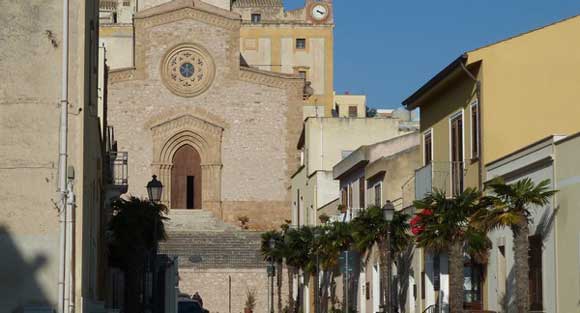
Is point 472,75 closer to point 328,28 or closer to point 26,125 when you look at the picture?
point 26,125

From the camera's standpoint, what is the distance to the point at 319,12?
107 meters

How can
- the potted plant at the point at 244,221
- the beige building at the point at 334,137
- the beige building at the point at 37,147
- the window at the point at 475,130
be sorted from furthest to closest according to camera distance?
the potted plant at the point at 244,221, the beige building at the point at 334,137, the window at the point at 475,130, the beige building at the point at 37,147

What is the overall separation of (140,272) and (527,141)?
1268cm

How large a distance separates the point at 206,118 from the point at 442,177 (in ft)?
176

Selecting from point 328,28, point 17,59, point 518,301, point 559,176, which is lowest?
point 518,301

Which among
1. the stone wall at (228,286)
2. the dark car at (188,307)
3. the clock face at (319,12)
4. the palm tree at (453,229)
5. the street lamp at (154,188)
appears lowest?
the dark car at (188,307)

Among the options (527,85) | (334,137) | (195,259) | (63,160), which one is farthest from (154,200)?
(195,259)

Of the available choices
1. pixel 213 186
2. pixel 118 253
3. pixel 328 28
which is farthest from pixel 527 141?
pixel 328 28

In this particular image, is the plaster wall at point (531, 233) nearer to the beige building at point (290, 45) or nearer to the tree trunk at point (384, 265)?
the tree trunk at point (384, 265)

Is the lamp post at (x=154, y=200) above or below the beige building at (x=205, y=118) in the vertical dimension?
below

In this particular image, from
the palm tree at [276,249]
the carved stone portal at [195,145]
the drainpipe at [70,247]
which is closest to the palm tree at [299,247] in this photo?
the palm tree at [276,249]

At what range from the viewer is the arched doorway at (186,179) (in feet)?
293

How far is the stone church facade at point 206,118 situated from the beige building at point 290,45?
29.3 ft

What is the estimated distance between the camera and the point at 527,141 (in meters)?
32.5
